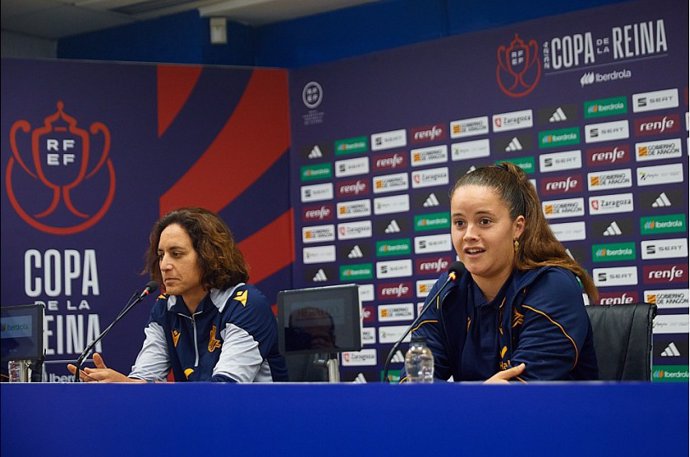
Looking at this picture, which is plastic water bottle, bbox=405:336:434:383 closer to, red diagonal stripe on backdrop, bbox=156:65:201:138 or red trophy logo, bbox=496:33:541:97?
red trophy logo, bbox=496:33:541:97

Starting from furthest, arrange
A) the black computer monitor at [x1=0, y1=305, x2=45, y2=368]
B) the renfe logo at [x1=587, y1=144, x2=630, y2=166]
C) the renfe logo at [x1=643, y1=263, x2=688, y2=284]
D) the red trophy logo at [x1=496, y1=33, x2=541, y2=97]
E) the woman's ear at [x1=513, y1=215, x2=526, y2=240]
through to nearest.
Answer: the red trophy logo at [x1=496, y1=33, x2=541, y2=97]
the renfe logo at [x1=587, y1=144, x2=630, y2=166]
the renfe logo at [x1=643, y1=263, x2=688, y2=284]
the black computer monitor at [x1=0, y1=305, x2=45, y2=368]
the woman's ear at [x1=513, y1=215, x2=526, y2=240]

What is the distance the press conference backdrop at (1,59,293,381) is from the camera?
5.09 metres

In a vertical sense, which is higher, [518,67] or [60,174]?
[518,67]

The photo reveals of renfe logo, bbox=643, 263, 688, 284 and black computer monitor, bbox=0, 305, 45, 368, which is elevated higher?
renfe logo, bbox=643, 263, 688, 284

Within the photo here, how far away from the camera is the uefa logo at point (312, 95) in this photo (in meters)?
5.55

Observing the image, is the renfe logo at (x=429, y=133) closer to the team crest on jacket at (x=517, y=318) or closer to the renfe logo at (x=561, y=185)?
the renfe logo at (x=561, y=185)

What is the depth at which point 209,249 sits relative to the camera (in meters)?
3.36

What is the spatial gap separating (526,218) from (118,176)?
317cm

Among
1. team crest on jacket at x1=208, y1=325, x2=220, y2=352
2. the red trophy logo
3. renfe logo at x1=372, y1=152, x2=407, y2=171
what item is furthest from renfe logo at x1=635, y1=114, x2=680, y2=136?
team crest on jacket at x1=208, y1=325, x2=220, y2=352

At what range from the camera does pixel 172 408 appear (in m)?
2.18

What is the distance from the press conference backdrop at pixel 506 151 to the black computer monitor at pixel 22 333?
229cm

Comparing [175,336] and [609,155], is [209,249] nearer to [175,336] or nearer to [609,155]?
[175,336]

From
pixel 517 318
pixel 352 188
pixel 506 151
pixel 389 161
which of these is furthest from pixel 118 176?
pixel 517 318

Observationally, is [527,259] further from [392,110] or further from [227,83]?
[227,83]
